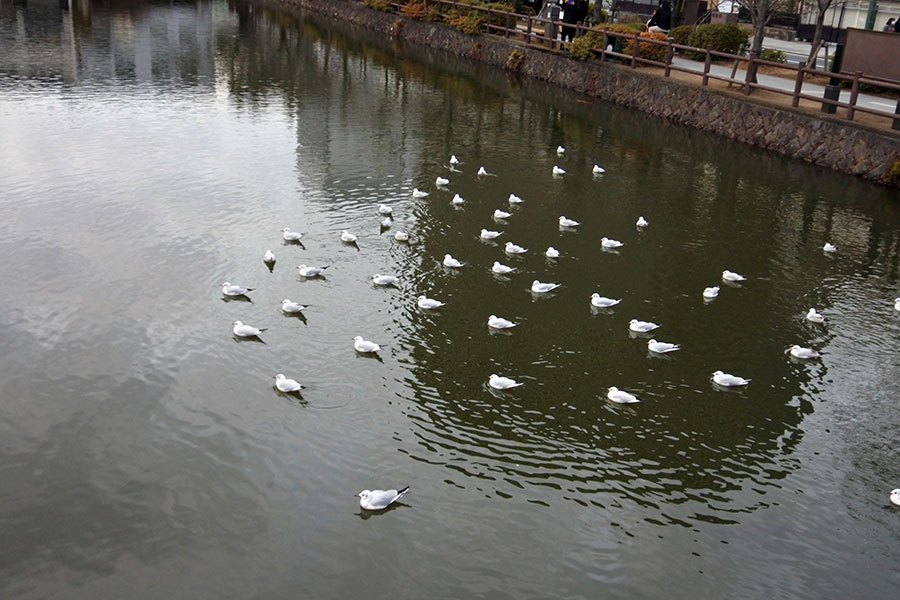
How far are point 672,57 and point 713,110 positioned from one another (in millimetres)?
4656

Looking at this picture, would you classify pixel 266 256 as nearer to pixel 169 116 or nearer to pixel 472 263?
pixel 472 263

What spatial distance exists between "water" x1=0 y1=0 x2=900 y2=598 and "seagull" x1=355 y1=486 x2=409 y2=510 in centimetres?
14

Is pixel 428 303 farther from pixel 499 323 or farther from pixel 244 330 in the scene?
pixel 244 330

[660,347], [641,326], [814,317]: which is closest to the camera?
[660,347]

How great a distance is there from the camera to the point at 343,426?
9969 millimetres

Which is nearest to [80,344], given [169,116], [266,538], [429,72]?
[266,538]

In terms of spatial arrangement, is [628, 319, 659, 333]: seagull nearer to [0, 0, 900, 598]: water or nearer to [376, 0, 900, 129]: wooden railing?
[0, 0, 900, 598]: water

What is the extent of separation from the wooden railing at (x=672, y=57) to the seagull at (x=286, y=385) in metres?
16.8

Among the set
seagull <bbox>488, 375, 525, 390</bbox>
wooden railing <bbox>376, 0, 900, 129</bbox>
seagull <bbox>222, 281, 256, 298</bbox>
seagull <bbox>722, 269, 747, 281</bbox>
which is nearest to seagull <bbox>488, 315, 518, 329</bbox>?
seagull <bbox>488, 375, 525, 390</bbox>

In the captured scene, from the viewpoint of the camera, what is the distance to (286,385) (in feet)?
34.3

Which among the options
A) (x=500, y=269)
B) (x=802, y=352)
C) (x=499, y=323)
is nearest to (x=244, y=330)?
(x=499, y=323)

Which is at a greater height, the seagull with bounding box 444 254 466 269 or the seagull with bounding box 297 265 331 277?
the seagull with bounding box 444 254 466 269

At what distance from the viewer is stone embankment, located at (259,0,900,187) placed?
20.9 meters

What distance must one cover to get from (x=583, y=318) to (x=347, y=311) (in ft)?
11.5
